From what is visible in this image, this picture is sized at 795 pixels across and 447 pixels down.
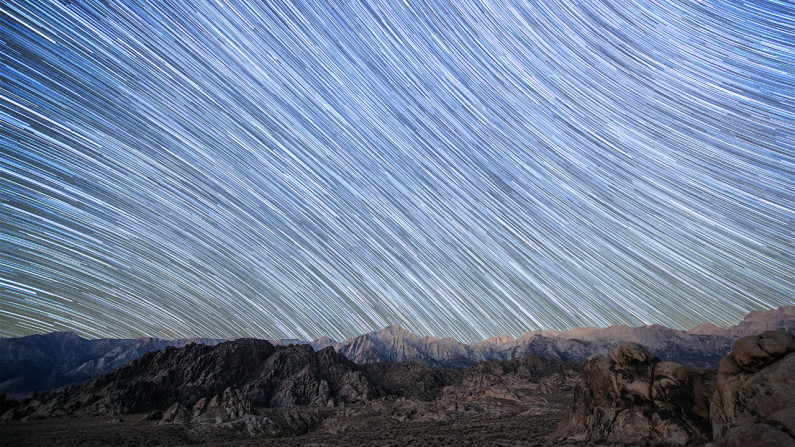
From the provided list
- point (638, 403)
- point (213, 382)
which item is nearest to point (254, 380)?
point (213, 382)

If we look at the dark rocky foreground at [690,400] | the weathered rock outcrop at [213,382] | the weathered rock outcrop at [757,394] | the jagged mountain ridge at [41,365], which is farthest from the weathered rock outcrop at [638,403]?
the jagged mountain ridge at [41,365]

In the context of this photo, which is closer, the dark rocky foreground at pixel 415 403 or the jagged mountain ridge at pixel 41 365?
the dark rocky foreground at pixel 415 403

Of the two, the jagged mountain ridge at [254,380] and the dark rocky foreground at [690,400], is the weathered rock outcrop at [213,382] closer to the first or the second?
the jagged mountain ridge at [254,380]

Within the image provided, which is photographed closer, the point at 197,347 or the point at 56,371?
the point at 197,347

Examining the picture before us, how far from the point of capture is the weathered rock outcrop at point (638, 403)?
1596 cm

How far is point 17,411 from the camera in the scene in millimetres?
55219

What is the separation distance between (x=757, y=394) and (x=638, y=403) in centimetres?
654

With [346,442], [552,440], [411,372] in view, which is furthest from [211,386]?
[552,440]

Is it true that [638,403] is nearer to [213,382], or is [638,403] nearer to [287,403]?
[287,403]

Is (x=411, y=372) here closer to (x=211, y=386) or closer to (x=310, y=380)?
(x=310, y=380)

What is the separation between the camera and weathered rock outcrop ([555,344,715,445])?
52.4ft

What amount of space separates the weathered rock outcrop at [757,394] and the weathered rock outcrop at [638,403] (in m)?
1.53

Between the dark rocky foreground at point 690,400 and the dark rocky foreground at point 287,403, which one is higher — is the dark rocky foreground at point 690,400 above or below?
above

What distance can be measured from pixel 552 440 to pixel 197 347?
92798mm
